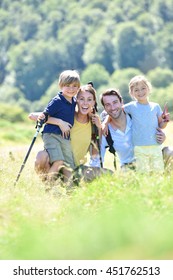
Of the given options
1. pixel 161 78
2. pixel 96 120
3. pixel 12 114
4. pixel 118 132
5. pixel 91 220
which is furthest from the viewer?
pixel 161 78

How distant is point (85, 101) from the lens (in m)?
10.9

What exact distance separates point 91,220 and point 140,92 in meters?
4.27

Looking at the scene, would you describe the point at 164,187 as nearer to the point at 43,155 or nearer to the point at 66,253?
the point at 66,253

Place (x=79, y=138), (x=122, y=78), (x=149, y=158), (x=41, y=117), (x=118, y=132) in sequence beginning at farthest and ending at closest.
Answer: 1. (x=122, y=78)
2. (x=118, y=132)
3. (x=79, y=138)
4. (x=41, y=117)
5. (x=149, y=158)

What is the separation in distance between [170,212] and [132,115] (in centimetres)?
371

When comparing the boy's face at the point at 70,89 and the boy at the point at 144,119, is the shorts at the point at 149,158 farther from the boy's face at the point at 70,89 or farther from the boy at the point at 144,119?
the boy's face at the point at 70,89

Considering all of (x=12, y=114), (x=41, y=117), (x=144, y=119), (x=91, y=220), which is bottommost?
(x=91, y=220)

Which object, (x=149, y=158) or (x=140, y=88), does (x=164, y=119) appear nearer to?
(x=140, y=88)

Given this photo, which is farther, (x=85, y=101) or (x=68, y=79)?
(x=85, y=101)

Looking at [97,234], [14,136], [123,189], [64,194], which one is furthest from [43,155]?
[14,136]

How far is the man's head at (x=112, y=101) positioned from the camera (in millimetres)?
11109

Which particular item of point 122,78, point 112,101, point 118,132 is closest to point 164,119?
point 118,132

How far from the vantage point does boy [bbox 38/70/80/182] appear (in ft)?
35.1

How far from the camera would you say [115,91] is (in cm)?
1112
